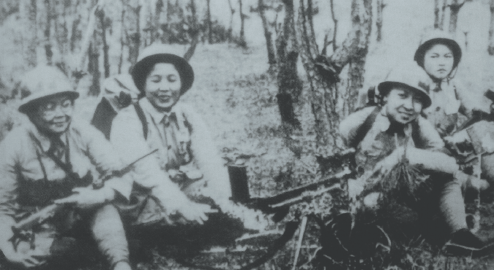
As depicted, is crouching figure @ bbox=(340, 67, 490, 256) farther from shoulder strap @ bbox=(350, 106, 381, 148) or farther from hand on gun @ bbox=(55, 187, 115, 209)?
hand on gun @ bbox=(55, 187, 115, 209)

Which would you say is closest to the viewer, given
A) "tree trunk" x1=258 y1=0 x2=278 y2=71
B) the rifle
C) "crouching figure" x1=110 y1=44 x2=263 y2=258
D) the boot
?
the rifle

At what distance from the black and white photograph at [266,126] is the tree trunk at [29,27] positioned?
0.5 inches

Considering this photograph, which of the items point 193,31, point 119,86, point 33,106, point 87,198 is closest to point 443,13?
point 193,31

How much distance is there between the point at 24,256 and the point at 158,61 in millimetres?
1925

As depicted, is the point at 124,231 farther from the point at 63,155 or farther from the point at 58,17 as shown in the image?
the point at 58,17

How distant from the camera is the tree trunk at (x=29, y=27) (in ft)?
14.5

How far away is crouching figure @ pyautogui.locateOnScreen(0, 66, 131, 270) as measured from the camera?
13.5 ft

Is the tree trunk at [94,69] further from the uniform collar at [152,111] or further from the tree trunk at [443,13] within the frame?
the tree trunk at [443,13]

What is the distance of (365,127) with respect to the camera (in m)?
4.47

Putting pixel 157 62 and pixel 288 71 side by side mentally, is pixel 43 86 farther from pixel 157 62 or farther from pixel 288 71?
pixel 288 71

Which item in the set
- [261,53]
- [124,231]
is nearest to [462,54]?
[261,53]

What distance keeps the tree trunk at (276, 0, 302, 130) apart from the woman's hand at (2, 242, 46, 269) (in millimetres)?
2315

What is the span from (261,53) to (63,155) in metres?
1.89

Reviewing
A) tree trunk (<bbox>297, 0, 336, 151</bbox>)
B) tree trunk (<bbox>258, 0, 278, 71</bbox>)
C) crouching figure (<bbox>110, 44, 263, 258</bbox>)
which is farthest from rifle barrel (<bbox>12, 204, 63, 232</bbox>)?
tree trunk (<bbox>297, 0, 336, 151</bbox>)
